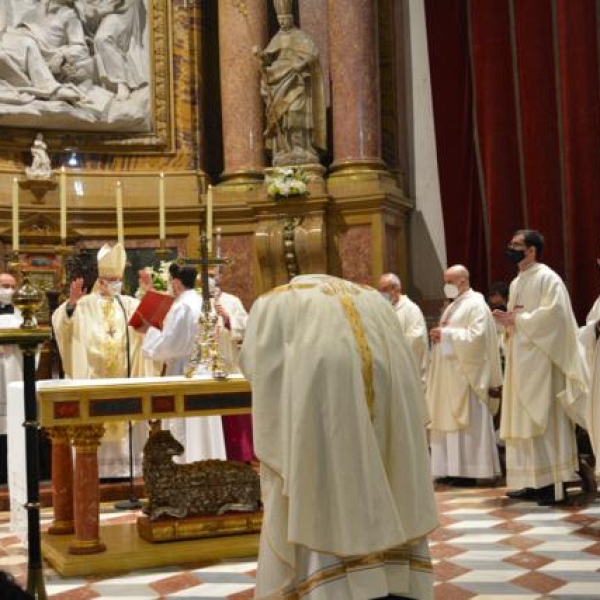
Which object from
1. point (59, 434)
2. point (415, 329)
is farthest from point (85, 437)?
point (415, 329)

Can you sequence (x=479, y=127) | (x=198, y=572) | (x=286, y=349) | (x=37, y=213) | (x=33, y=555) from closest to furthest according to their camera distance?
(x=286, y=349), (x=33, y=555), (x=198, y=572), (x=37, y=213), (x=479, y=127)

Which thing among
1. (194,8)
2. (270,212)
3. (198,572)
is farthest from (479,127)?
(198,572)

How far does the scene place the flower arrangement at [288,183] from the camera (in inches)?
394

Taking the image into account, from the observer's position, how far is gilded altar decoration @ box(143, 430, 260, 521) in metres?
6.02

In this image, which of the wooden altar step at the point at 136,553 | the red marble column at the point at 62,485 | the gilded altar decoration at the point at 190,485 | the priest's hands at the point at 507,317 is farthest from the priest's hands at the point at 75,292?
the priest's hands at the point at 507,317

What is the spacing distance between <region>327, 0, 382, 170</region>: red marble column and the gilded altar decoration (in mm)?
4749

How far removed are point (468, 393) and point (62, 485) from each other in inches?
137

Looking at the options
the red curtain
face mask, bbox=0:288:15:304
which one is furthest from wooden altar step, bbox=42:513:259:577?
the red curtain

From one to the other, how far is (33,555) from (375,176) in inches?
258

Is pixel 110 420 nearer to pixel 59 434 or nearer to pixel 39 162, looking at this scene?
pixel 59 434

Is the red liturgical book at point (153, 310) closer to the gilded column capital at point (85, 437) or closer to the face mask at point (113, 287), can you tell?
the gilded column capital at point (85, 437)

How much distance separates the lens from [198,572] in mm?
5559

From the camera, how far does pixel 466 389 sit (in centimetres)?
852

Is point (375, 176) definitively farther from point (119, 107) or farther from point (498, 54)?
point (119, 107)
